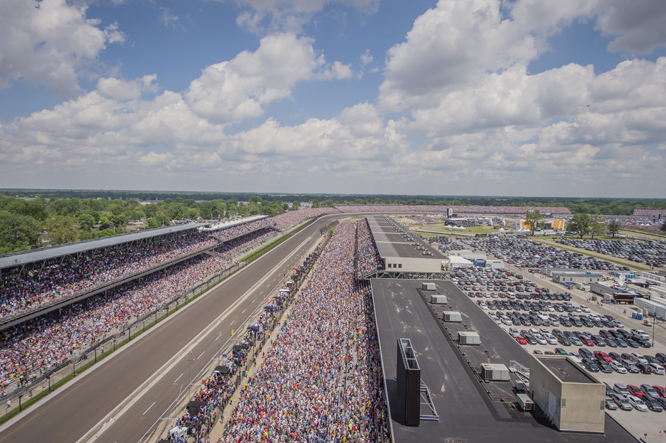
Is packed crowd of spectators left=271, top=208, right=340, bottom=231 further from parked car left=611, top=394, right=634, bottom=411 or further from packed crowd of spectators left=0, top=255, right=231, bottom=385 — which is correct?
parked car left=611, top=394, right=634, bottom=411

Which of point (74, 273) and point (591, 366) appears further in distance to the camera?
point (74, 273)

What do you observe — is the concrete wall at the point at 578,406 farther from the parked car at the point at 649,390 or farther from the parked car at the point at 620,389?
the parked car at the point at 649,390

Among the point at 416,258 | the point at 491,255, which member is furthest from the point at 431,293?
the point at 491,255

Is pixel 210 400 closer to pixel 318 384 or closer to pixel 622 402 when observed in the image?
pixel 318 384

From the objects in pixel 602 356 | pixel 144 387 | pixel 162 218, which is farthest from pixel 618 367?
pixel 162 218

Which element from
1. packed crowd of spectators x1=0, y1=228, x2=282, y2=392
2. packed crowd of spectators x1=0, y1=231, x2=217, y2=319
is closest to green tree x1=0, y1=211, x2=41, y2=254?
packed crowd of spectators x1=0, y1=231, x2=217, y2=319

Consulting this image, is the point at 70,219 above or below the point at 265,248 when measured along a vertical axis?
above
